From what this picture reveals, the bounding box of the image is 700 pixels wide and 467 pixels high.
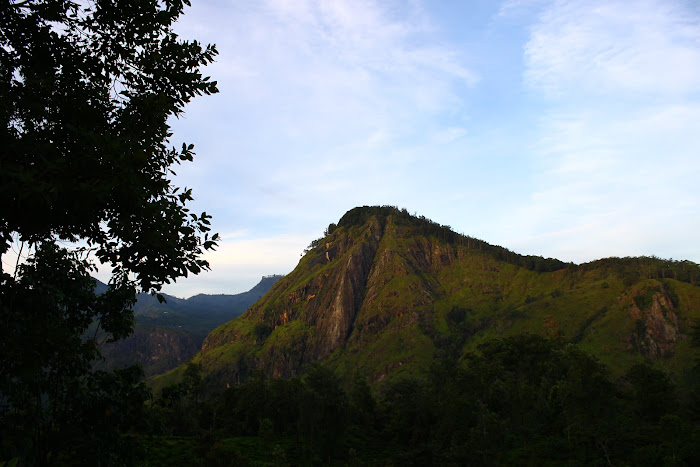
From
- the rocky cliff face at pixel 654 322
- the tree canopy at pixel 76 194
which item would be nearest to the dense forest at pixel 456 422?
the tree canopy at pixel 76 194

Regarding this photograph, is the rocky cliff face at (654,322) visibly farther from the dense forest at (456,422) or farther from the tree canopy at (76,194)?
the tree canopy at (76,194)

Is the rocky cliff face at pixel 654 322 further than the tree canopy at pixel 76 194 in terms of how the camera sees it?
Yes

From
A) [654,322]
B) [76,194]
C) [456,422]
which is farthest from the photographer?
[654,322]

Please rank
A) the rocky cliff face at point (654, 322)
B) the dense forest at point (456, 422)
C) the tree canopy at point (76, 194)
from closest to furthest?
the tree canopy at point (76, 194), the dense forest at point (456, 422), the rocky cliff face at point (654, 322)

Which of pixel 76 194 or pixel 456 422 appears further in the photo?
pixel 456 422

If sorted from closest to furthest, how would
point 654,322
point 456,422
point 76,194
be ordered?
point 76,194 → point 456,422 → point 654,322

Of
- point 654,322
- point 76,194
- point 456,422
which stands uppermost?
point 76,194

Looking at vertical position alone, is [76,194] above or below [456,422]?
above

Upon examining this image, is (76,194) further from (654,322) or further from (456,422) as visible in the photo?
(654,322)

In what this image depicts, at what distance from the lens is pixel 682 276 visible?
188m

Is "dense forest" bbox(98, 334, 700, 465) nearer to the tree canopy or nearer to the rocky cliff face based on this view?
the tree canopy

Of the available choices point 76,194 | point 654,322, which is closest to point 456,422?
point 76,194

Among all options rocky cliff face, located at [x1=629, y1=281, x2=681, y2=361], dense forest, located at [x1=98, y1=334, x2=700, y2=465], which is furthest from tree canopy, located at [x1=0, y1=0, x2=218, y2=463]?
rocky cliff face, located at [x1=629, y1=281, x2=681, y2=361]

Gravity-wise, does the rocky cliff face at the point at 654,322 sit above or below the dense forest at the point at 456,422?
above
